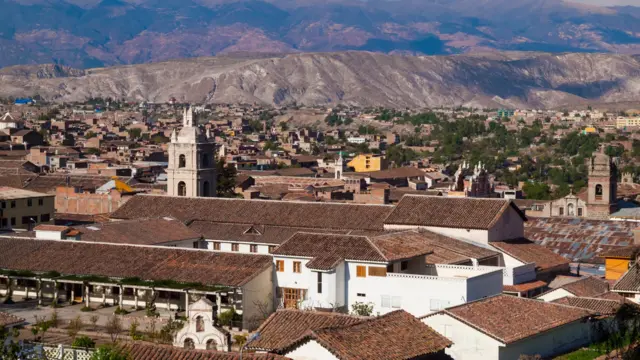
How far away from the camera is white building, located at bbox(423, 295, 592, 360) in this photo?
33.8 m

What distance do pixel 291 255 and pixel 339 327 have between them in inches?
583

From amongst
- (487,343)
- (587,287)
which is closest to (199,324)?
(487,343)

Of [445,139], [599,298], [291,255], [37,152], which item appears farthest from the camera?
[445,139]

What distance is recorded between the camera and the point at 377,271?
142ft

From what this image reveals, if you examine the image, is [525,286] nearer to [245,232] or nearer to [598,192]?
[245,232]

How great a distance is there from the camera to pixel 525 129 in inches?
7643

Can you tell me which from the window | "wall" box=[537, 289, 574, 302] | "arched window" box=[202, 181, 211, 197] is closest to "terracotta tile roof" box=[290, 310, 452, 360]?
the window

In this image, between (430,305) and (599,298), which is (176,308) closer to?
(430,305)

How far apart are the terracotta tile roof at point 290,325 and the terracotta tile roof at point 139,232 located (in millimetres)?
18917

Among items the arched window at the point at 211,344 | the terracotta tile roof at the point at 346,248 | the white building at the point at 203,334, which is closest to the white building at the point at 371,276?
the terracotta tile roof at the point at 346,248

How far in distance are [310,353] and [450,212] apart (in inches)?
923

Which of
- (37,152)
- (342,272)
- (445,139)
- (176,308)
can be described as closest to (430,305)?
(342,272)

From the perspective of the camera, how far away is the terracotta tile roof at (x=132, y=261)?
44.5 metres

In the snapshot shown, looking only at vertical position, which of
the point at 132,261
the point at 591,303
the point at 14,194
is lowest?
the point at 591,303
